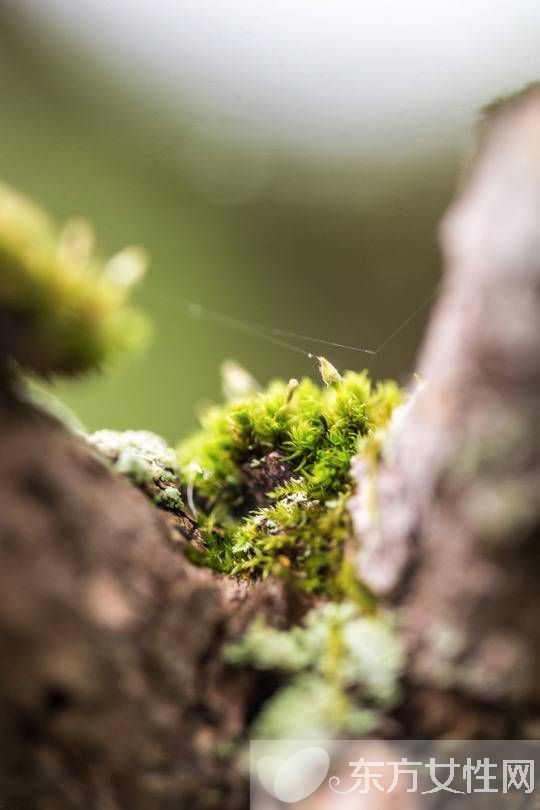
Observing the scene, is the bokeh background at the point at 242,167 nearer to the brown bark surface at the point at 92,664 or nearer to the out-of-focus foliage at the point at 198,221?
the out-of-focus foliage at the point at 198,221

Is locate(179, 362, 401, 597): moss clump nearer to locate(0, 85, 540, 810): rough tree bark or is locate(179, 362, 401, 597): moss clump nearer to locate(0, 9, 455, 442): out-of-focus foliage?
locate(0, 85, 540, 810): rough tree bark

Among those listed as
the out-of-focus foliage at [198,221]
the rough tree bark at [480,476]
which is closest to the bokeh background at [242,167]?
the out-of-focus foliage at [198,221]

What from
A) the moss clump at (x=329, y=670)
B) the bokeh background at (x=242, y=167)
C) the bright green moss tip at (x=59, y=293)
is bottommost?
the moss clump at (x=329, y=670)

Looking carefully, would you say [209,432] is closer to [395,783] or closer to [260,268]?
[395,783]

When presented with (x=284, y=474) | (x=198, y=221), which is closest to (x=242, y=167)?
(x=198, y=221)

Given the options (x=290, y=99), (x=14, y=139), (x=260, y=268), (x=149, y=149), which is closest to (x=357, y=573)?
(x=290, y=99)

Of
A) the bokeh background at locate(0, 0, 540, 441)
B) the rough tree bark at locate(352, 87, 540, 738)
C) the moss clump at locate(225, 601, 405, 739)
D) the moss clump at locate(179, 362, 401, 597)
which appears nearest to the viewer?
the rough tree bark at locate(352, 87, 540, 738)

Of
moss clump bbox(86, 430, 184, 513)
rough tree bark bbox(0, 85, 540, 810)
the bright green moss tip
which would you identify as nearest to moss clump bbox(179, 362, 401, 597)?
moss clump bbox(86, 430, 184, 513)
